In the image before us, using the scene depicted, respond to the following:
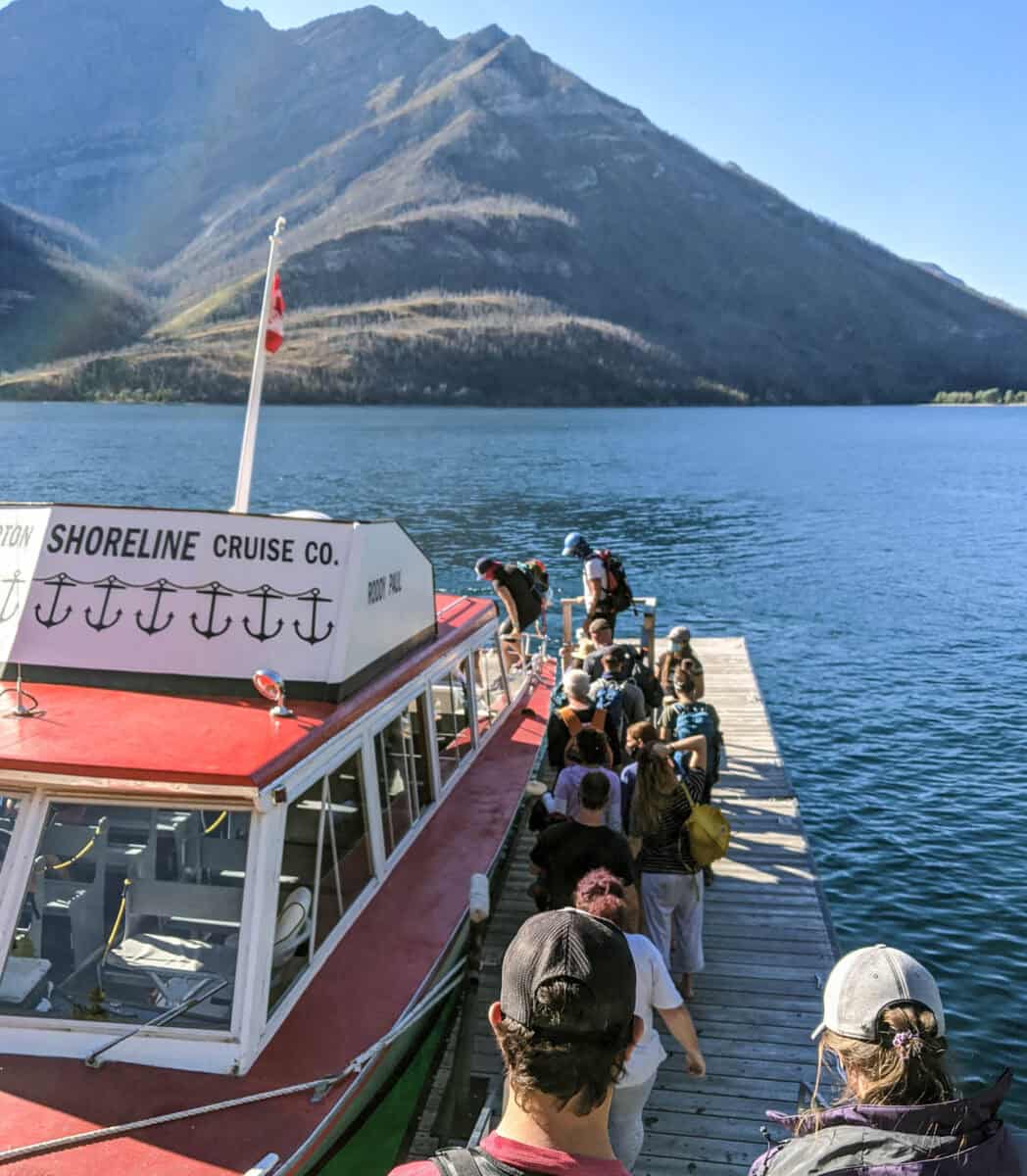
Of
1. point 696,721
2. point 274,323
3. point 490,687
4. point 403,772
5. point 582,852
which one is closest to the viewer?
point 582,852

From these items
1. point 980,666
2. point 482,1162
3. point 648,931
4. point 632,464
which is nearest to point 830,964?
point 648,931

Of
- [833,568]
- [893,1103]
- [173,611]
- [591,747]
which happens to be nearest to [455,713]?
[591,747]

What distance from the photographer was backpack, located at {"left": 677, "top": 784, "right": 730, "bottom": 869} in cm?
743

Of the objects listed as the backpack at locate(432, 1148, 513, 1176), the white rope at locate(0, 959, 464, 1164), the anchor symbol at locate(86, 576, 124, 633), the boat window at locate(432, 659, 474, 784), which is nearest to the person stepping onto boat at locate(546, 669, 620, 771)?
the boat window at locate(432, 659, 474, 784)

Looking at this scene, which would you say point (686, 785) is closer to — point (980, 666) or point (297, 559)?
point (297, 559)

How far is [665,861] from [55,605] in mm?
4619

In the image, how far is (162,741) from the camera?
5.75 m

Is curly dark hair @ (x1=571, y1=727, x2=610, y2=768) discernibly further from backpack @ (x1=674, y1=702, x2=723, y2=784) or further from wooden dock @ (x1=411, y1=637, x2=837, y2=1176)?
wooden dock @ (x1=411, y1=637, x2=837, y2=1176)

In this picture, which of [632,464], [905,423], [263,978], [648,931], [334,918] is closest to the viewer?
[263,978]

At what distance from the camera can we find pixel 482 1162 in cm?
251

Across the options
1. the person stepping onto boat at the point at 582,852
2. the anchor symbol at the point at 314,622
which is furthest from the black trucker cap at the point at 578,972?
the anchor symbol at the point at 314,622

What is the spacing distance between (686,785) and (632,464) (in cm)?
7818

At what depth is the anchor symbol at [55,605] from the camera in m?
A: 6.96

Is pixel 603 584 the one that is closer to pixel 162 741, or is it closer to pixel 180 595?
pixel 180 595
